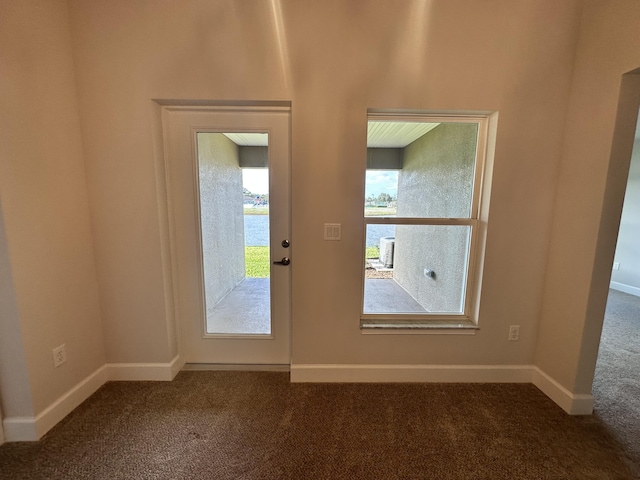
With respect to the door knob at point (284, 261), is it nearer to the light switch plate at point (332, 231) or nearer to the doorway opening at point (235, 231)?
the doorway opening at point (235, 231)

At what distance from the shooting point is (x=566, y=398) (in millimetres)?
1656

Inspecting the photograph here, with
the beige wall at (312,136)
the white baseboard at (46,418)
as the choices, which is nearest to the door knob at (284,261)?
the beige wall at (312,136)

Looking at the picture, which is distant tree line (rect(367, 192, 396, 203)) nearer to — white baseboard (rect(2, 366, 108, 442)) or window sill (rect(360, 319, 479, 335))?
window sill (rect(360, 319, 479, 335))

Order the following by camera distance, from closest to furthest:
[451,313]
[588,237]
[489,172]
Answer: [588,237], [489,172], [451,313]

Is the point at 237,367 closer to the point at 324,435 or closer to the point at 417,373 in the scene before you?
the point at 324,435

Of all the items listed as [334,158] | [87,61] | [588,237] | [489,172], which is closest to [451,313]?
[588,237]

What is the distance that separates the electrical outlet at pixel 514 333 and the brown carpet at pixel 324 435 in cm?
35

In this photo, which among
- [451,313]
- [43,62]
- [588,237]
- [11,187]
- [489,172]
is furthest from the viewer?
[451,313]

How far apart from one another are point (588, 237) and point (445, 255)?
83 cm

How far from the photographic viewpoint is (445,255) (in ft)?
6.89

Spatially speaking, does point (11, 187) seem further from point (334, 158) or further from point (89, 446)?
point (334, 158)

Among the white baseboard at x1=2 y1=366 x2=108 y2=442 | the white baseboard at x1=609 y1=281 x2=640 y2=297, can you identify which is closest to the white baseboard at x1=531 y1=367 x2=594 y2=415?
the white baseboard at x1=2 y1=366 x2=108 y2=442

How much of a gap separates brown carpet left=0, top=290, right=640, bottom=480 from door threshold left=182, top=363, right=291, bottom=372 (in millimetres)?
152

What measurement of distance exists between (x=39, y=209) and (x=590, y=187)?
3.24m
